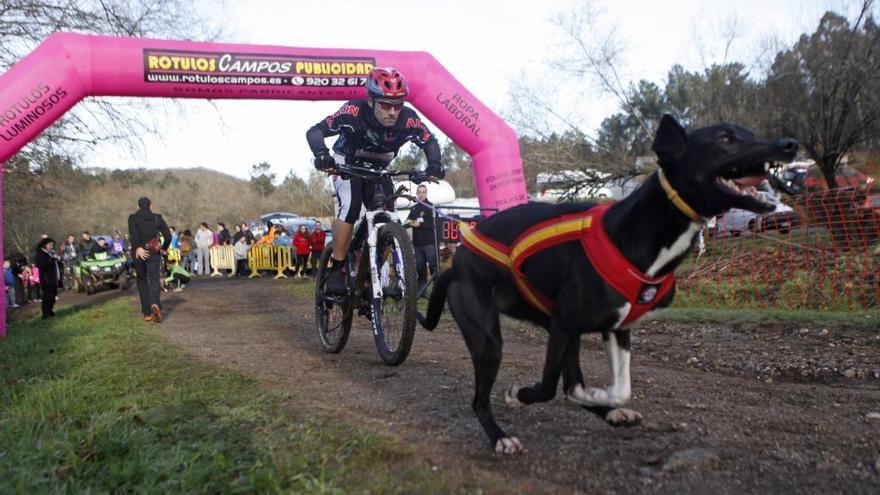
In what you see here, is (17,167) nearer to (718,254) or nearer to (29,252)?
(718,254)

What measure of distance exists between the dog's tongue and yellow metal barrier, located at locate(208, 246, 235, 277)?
81.8ft

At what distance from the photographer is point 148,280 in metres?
10.2

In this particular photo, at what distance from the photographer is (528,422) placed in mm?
3754

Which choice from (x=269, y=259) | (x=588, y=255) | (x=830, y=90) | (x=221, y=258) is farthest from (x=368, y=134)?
(x=221, y=258)

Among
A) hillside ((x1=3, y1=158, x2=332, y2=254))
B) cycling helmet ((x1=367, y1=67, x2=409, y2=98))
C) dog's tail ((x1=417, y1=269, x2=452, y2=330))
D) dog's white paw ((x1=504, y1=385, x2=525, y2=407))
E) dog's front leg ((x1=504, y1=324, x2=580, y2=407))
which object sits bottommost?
dog's white paw ((x1=504, y1=385, x2=525, y2=407))

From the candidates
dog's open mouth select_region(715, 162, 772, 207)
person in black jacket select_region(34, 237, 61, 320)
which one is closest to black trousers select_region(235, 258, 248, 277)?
person in black jacket select_region(34, 237, 61, 320)

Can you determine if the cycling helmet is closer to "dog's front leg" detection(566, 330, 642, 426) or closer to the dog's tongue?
"dog's front leg" detection(566, 330, 642, 426)

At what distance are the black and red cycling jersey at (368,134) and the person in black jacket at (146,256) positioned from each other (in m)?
5.66

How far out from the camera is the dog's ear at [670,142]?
2867 mm

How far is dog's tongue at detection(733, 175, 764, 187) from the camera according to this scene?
2.78 meters

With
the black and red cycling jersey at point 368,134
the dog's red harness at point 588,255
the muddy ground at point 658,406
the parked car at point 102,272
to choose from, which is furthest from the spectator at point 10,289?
the dog's red harness at point 588,255

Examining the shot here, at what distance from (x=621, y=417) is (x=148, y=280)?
8603 millimetres

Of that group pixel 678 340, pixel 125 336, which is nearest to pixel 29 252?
pixel 125 336

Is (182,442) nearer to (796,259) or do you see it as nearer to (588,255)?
(588,255)
